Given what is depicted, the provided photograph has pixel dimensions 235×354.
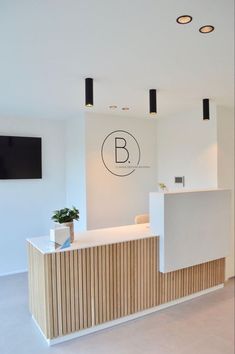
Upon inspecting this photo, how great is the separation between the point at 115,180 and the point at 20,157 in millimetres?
1696

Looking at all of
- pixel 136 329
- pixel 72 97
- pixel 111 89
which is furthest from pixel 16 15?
pixel 136 329

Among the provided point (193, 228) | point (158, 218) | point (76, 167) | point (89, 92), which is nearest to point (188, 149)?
point (193, 228)

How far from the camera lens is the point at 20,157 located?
15.9ft

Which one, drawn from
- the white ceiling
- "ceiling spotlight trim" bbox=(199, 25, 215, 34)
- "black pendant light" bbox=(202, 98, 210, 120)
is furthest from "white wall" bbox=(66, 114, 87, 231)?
"ceiling spotlight trim" bbox=(199, 25, 215, 34)

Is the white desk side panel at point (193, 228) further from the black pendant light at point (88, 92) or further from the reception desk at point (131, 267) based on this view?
the black pendant light at point (88, 92)

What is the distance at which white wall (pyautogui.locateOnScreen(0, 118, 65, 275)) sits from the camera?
15.8 ft

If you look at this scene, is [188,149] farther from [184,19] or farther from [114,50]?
[184,19]

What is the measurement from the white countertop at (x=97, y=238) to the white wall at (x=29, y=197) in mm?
1849

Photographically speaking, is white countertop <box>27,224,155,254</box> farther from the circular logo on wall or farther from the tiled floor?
the circular logo on wall

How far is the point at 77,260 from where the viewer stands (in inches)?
112

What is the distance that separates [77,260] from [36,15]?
2.17 meters

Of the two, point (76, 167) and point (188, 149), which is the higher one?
point (188, 149)

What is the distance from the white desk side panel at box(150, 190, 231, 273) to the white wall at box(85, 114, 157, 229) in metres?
1.45

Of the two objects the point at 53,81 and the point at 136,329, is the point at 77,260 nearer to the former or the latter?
the point at 136,329
